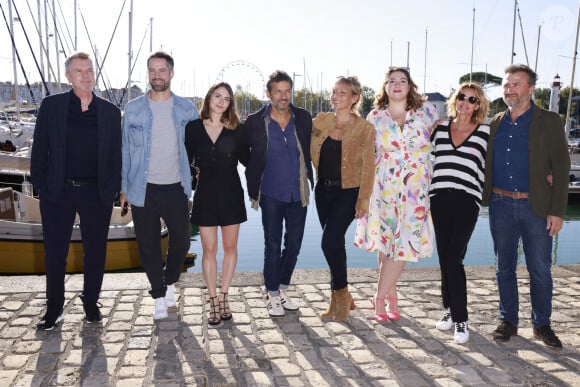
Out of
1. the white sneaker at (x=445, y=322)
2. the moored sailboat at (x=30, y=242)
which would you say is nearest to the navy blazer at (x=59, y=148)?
the white sneaker at (x=445, y=322)

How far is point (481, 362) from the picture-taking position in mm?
3818

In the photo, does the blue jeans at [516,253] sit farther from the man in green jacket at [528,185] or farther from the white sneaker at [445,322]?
the white sneaker at [445,322]

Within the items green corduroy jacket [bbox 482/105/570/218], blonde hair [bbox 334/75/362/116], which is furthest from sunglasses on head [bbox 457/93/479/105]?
blonde hair [bbox 334/75/362/116]

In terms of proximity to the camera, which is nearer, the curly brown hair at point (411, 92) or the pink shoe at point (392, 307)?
the curly brown hair at point (411, 92)

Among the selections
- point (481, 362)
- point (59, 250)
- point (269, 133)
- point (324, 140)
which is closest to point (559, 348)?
point (481, 362)

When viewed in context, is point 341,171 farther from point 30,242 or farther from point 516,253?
point 30,242

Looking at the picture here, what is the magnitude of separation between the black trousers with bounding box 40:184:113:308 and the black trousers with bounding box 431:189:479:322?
107 inches

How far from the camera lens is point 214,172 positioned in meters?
4.39

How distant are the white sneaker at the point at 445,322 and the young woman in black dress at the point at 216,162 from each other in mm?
1886

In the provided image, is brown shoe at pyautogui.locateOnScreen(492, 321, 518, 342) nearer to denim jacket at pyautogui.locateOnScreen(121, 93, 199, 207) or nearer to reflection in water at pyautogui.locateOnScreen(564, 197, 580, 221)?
denim jacket at pyautogui.locateOnScreen(121, 93, 199, 207)

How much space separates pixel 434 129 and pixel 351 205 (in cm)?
93

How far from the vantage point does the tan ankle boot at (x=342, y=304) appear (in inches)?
182

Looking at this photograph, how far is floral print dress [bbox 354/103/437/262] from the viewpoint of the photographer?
170 inches

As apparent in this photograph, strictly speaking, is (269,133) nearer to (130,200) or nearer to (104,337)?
(130,200)
